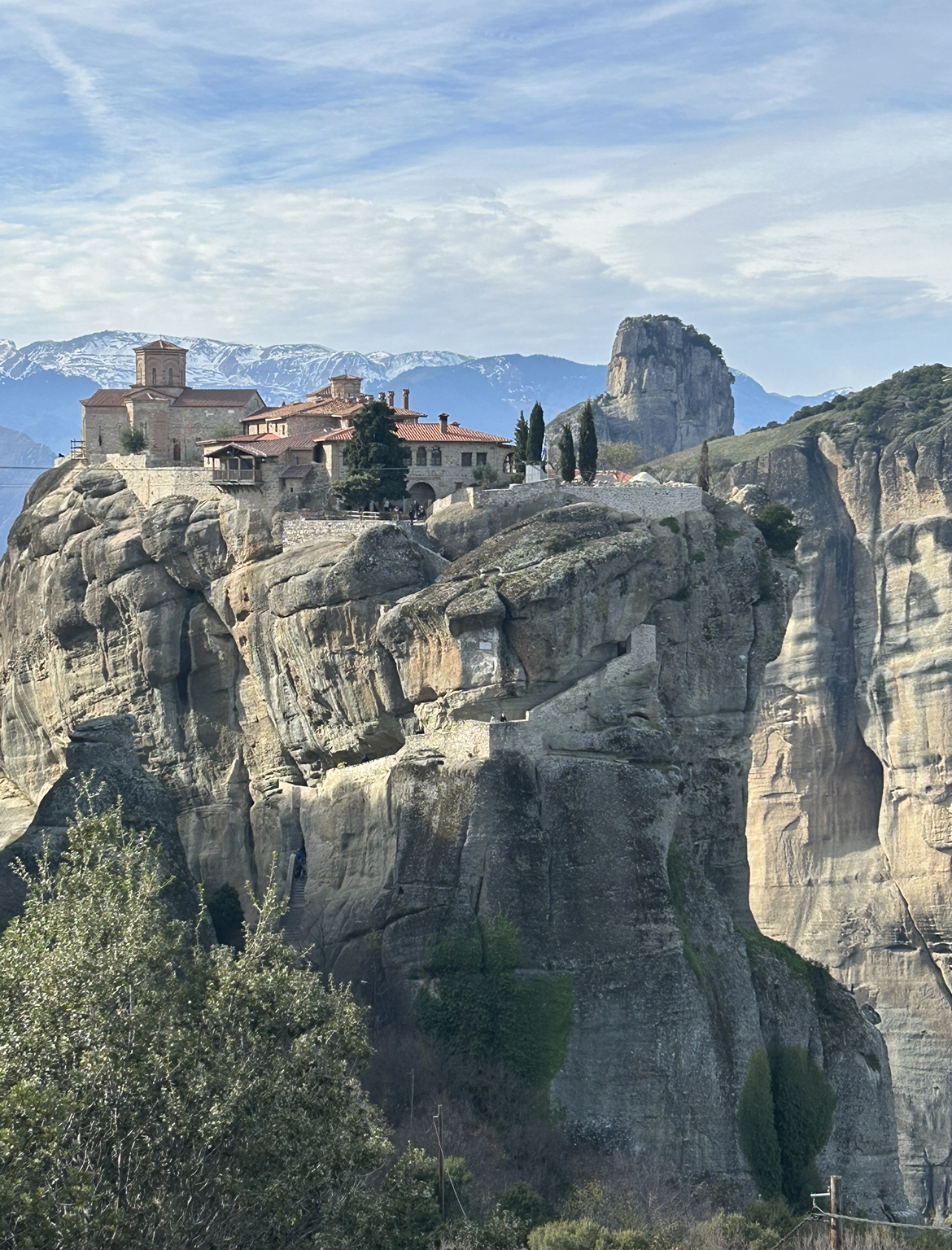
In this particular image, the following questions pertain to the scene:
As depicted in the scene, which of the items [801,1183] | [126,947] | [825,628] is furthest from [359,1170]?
[825,628]

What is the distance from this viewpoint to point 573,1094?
5472cm

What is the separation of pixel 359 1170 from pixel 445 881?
24.3 meters

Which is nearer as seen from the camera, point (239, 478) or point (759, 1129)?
point (759, 1129)

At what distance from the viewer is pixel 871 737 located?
333 feet

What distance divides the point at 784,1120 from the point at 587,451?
67.2 feet

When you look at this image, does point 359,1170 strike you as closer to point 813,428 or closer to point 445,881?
point 445,881

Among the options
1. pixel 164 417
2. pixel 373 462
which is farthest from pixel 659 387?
pixel 373 462

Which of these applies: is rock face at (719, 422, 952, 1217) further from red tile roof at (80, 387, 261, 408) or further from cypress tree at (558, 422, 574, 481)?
cypress tree at (558, 422, 574, 481)

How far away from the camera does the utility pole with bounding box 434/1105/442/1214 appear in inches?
1762

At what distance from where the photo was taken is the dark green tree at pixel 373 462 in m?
67.2

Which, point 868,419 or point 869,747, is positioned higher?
point 868,419

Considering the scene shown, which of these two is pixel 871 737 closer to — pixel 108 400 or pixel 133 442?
pixel 108 400

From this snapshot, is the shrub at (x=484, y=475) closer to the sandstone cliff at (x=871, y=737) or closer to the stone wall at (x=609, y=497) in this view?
the stone wall at (x=609, y=497)

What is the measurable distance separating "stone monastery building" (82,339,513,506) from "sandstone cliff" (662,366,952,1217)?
24424mm
